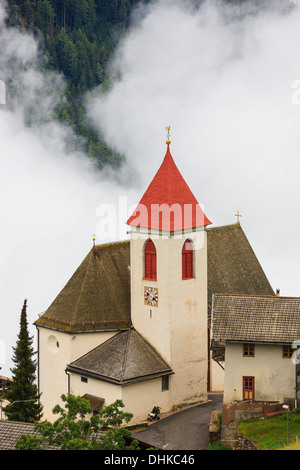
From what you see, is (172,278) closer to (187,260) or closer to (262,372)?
(187,260)

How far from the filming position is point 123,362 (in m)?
57.6

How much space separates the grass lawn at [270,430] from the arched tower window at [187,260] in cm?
1393

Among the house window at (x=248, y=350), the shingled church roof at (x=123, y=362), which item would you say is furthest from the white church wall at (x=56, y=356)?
the house window at (x=248, y=350)

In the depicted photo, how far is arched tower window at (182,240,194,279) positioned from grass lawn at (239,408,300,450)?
1393cm

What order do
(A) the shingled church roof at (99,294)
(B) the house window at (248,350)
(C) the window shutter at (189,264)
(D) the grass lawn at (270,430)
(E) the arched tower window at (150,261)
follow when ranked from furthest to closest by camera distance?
(A) the shingled church roof at (99,294) < (C) the window shutter at (189,264) < (E) the arched tower window at (150,261) < (B) the house window at (248,350) < (D) the grass lawn at (270,430)

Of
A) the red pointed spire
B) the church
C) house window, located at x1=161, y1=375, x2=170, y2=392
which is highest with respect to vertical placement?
the red pointed spire

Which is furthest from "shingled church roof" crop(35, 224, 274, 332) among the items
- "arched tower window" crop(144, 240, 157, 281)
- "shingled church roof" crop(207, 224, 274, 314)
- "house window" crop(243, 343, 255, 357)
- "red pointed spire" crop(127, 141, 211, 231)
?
"house window" crop(243, 343, 255, 357)

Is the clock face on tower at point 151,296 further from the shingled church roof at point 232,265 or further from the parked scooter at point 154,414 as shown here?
the parked scooter at point 154,414

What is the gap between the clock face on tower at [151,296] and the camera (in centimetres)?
6006

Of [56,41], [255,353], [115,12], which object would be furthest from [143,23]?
[255,353]

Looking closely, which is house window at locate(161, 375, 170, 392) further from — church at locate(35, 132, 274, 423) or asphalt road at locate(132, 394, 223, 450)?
asphalt road at locate(132, 394, 223, 450)

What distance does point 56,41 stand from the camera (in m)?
183

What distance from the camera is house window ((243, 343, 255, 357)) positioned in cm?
4928
